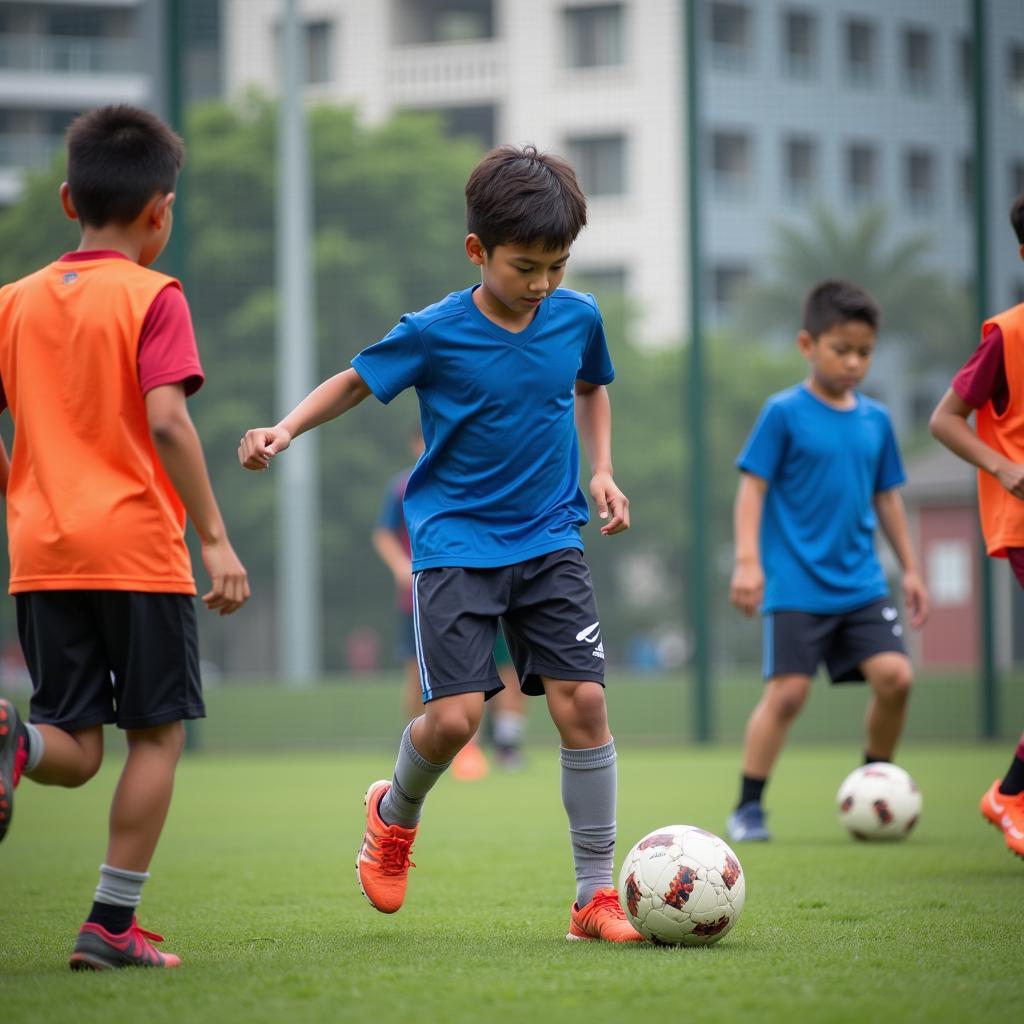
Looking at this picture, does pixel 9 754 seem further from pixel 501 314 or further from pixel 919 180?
pixel 919 180

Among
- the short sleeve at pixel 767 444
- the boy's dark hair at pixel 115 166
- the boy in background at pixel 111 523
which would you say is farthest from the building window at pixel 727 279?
the boy in background at pixel 111 523

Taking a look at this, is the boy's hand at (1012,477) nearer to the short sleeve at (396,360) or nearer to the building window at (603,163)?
the short sleeve at (396,360)

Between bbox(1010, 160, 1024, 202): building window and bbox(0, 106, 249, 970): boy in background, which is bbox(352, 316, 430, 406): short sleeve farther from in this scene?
bbox(1010, 160, 1024, 202): building window

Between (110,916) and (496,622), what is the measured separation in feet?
3.77

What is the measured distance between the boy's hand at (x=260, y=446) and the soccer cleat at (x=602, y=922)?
4.31ft

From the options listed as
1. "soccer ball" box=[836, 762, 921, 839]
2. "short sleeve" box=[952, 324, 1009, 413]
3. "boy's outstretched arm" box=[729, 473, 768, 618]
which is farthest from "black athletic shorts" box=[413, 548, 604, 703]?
"soccer ball" box=[836, 762, 921, 839]

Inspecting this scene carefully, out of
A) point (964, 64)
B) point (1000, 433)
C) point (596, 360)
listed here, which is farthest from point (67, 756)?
point (964, 64)

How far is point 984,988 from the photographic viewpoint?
9.68 ft

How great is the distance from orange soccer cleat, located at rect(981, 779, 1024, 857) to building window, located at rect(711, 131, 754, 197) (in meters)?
8.08

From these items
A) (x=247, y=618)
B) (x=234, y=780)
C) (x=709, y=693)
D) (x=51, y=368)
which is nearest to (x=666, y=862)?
(x=51, y=368)

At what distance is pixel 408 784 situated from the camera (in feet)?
12.9

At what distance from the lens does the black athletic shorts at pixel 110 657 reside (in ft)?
10.8

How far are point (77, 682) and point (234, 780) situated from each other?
21.4 feet

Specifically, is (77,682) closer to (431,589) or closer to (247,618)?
(431,589)
